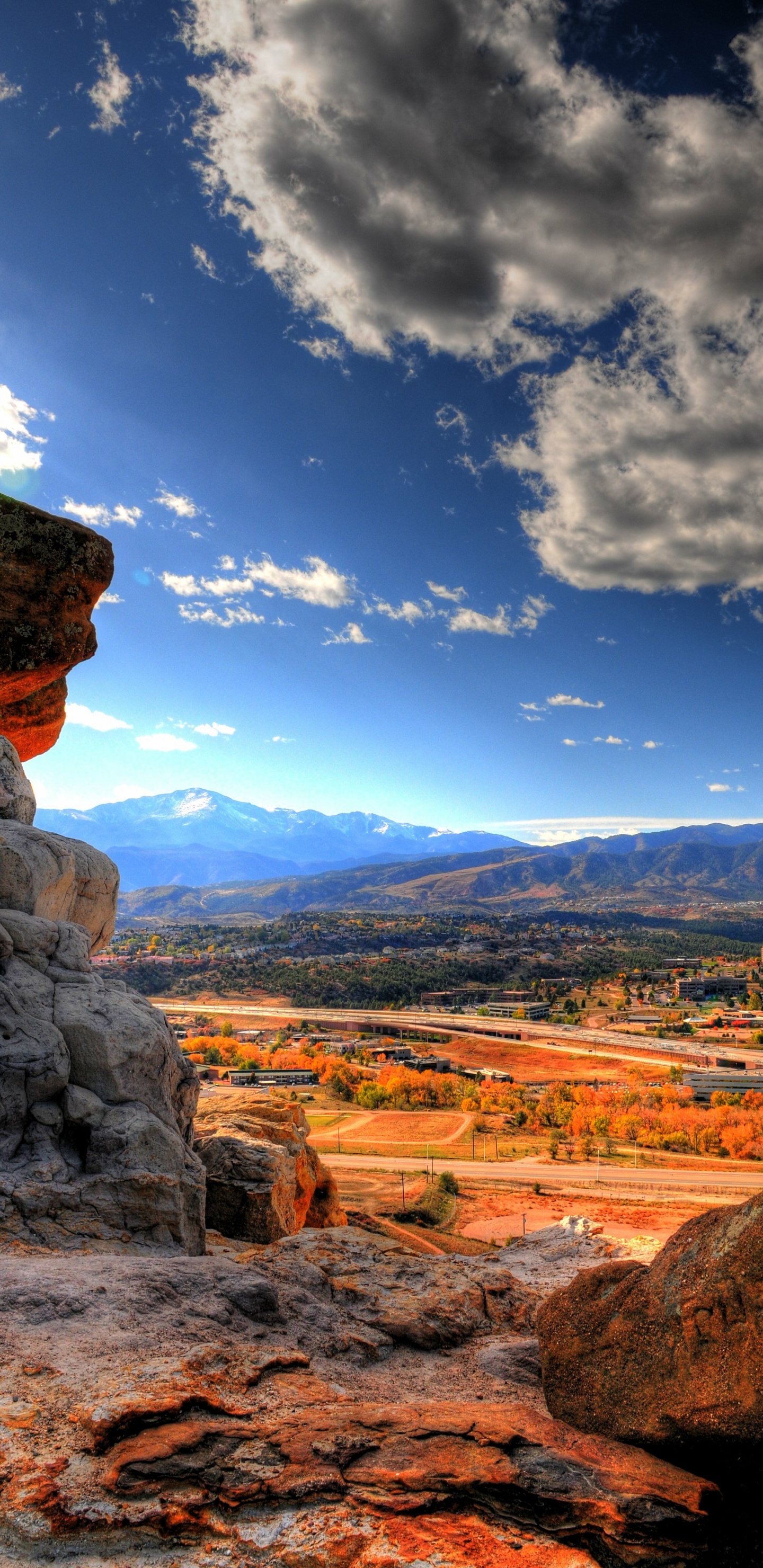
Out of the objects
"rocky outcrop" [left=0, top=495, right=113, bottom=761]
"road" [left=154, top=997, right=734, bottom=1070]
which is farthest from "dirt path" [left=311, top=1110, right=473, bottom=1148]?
"rocky outcrop" [left=0, top=495, right=113, bottom=761]

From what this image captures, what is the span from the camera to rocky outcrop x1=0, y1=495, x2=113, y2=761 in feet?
58.1

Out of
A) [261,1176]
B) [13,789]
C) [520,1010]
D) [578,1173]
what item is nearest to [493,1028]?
[520,1010]

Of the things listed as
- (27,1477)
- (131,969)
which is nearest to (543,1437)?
(27,1477)

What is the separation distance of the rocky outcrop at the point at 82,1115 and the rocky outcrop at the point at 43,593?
7.63m

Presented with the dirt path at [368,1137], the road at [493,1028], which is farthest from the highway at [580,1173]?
the road at [493,1028]

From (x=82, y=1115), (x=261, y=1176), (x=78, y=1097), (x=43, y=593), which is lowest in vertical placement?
(x=261, y=1176)

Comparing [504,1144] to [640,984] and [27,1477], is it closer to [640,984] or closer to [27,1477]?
[27,1477]

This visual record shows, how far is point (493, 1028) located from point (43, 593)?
331 feet

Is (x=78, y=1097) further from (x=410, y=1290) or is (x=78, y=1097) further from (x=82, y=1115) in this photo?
(x=410, y=1290)

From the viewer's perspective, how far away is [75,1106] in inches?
454

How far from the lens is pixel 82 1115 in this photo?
11.5 m

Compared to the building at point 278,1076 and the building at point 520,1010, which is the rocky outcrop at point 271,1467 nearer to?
the building at point 278,1076

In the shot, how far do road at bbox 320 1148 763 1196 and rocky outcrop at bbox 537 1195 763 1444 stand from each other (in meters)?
44.0

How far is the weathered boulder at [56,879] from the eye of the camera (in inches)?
575
